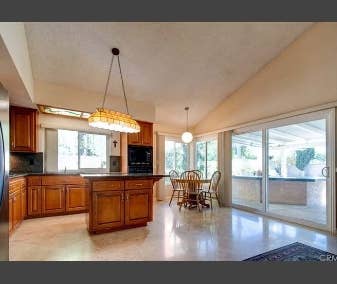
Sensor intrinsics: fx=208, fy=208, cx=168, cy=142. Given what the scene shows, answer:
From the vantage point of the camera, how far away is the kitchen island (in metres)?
3.11

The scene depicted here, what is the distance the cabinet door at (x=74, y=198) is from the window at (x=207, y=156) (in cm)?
366

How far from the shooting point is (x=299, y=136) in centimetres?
400

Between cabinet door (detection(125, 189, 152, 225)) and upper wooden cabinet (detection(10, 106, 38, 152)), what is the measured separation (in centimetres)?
245

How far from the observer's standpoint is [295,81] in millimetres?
3883

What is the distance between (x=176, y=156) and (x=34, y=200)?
4141 mm

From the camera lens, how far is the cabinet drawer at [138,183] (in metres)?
3.40

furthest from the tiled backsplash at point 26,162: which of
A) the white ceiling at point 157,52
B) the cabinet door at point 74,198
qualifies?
the white ceiling at point 157,52

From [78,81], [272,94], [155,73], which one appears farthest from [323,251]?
[78,81]

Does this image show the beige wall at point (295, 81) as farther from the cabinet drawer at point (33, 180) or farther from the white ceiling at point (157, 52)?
the cabinet drawer at point (33, 180)

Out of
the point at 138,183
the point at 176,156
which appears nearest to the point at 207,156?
the point at 176,156

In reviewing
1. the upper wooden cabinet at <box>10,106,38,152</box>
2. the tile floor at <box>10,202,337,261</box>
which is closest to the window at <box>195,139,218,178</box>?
the tile floor at <box>10,202,337,261</box>

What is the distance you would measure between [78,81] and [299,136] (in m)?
4.52

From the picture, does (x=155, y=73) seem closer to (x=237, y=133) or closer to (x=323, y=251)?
(x=237, y=133)

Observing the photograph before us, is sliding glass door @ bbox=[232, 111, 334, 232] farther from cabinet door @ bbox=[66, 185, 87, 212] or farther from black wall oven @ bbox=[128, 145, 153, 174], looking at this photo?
cabinet door @ bbox=[66, 185, 87, 212]
